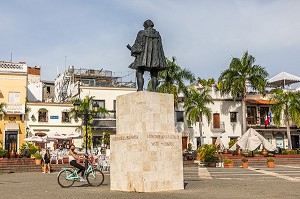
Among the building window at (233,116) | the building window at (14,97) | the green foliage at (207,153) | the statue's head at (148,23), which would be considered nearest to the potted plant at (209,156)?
the green foliage at (207,153)

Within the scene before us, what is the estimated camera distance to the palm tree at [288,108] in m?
49.2

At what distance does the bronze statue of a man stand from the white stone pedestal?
949 millimetres

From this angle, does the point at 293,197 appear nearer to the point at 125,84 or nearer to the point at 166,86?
the point at 166,86

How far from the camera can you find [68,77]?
55.2 meters

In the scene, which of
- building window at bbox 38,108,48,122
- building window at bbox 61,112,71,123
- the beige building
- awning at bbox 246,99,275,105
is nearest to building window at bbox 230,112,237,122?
awning at bbox 246,99,275,105

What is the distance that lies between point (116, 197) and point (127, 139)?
2.45 meters

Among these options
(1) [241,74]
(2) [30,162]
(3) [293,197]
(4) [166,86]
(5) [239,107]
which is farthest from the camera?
(5) [239,107]

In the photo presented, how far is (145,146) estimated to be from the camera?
13289mm

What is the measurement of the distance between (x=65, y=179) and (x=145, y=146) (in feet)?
12.4

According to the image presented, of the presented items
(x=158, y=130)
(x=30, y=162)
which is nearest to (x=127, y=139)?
(x=158, y=130)

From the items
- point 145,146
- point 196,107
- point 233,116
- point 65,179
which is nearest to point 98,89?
point 196,107

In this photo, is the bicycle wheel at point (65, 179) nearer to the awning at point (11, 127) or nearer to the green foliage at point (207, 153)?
the green foliage at point (207, 153)

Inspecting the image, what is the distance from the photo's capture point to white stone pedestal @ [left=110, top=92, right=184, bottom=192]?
13289 mm

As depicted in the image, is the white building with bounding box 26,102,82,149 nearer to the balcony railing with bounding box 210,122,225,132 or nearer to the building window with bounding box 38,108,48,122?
the building window with bounding box 38,108,48,122
